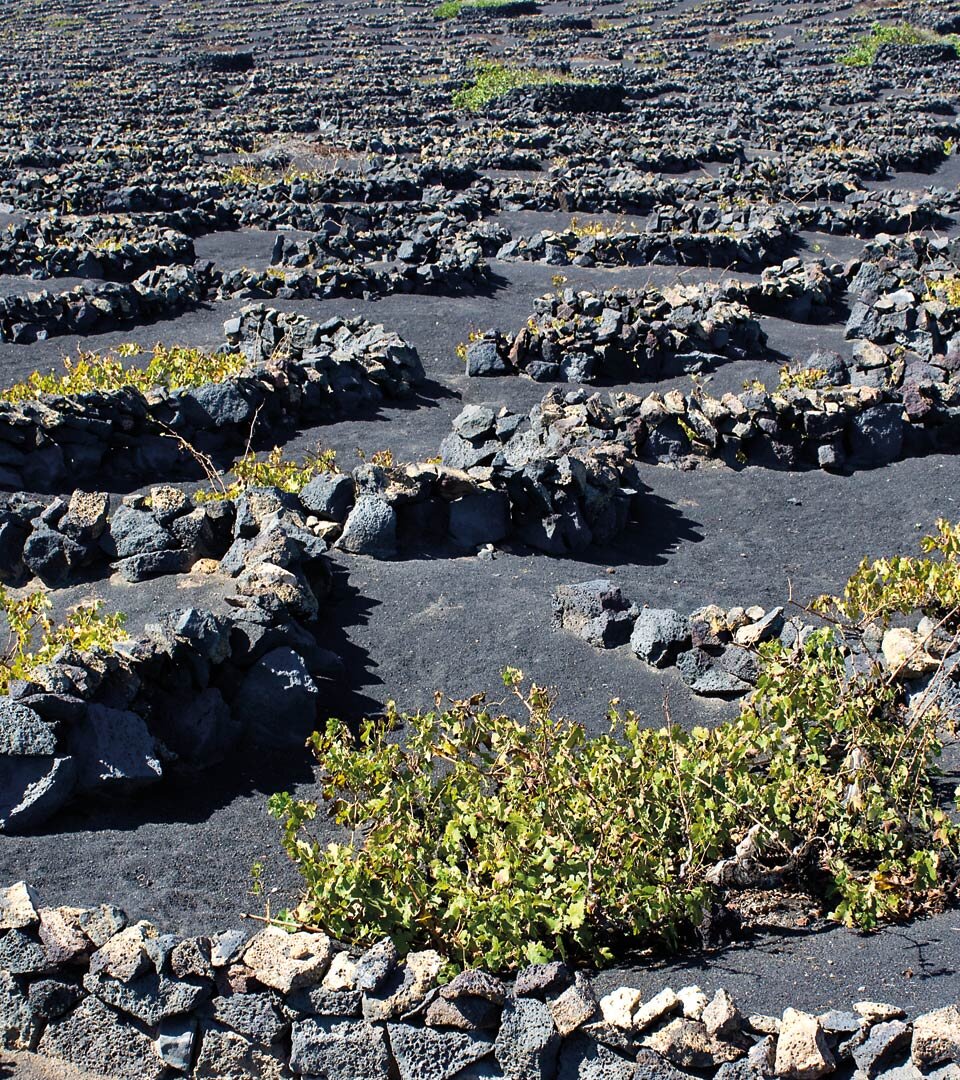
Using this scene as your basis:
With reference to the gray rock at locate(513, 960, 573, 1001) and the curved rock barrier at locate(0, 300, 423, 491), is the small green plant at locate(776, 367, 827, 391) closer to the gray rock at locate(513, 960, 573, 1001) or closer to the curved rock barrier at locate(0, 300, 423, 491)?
the curved rock barrier at locate(0, 300, 423, 491)

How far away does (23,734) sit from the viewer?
5.89 m

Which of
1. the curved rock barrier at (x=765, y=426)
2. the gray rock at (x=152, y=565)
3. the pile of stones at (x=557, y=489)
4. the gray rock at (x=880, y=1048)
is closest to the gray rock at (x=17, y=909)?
the gray rock at (x=880, y=1048)

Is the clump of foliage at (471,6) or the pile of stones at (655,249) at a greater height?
the clump of foliage at (471,6)

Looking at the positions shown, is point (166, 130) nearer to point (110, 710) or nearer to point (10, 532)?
point (10, 532)

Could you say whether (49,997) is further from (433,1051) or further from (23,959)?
(433,1051)

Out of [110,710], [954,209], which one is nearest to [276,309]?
[110,710]

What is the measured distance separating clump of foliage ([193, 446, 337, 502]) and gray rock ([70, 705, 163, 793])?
332 centimetres

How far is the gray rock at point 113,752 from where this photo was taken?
6086 mm

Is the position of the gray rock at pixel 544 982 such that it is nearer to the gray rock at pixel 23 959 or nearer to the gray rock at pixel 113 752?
the gray rock at pixel 23 959

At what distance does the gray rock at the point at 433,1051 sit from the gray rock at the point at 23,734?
2.69 metres

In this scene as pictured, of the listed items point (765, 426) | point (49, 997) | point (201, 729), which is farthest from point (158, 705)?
point (765, 426)

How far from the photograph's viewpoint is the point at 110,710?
636 centimetres

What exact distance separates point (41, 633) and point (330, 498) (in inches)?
104

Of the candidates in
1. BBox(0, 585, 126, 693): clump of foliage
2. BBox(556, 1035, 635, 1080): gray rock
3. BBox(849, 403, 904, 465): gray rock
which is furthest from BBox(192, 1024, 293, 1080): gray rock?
BBox(849, 403, 904, 465): gray rock
